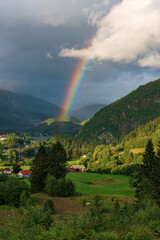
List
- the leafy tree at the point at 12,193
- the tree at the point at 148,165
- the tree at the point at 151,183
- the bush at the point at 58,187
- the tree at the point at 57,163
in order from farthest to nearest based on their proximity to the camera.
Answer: the tree at the point at 57,163 → the bush at the point at 58,187 → the tree at the point at 148,165 → the leafy tree at the point at 12,193 → the tree at the point at 151,183

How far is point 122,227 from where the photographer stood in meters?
25.5

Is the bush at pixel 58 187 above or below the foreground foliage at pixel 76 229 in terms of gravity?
below

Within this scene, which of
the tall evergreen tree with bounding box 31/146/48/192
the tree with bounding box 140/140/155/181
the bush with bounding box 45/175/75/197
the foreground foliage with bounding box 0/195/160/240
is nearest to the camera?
the foreground foliage with bounding box 0/195/160/240

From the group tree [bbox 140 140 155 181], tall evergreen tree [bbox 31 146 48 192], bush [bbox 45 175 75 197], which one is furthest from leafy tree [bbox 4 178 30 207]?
tree [bbox 140 140 155 181]

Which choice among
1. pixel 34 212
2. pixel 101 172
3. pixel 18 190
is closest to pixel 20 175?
pixel 101 172

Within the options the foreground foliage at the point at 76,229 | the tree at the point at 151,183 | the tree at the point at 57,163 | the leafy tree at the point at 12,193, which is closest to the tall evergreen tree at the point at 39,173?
the tree at the point at 57,163

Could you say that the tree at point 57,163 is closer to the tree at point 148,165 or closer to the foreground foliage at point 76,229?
the tree at point 148,165

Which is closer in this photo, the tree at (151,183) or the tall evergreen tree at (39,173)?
the tree at (151,183)

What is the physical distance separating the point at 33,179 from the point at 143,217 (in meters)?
44.4

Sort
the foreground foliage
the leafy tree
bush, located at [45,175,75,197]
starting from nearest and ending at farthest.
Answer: the foreground foliage < the leafy tree < bush, located at [45,175,75,197]

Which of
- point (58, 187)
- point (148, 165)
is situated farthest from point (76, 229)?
point (58, 187)

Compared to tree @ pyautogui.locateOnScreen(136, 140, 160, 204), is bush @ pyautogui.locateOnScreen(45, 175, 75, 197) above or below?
below

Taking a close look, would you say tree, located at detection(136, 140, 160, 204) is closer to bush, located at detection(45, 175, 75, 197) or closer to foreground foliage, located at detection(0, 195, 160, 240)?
foreground foliage, located at detection(0, 195, 160, 240)

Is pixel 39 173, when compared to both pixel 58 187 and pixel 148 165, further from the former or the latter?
pixel 148 165
